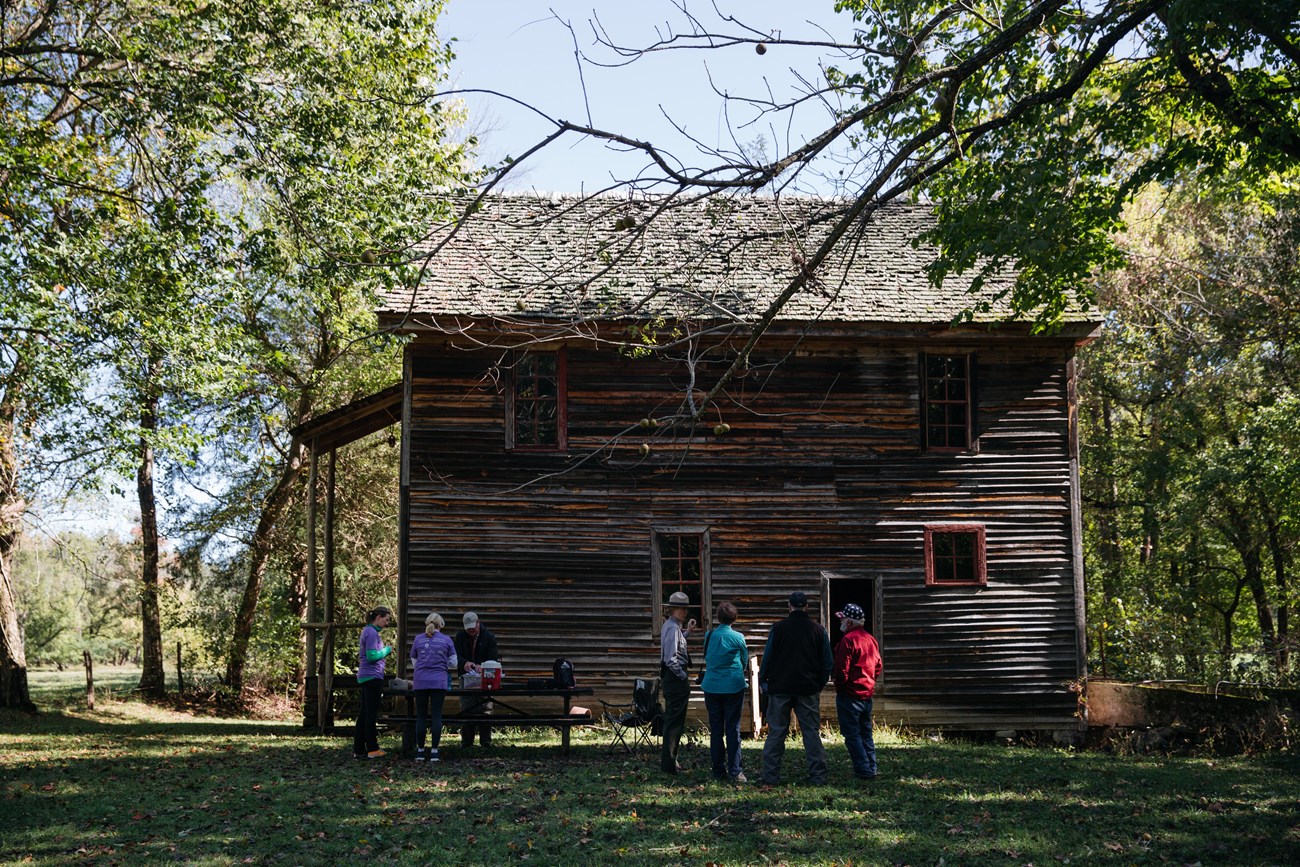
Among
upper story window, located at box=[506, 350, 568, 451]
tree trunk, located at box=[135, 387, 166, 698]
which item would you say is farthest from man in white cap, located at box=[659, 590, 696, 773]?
tree trunk, located at box=[135, 387, 166, 698]

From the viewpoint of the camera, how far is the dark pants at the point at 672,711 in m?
11.5

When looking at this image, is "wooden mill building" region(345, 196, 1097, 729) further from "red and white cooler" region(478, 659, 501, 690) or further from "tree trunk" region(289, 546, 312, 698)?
"tree trunk" region(289, 546, 312, 698)

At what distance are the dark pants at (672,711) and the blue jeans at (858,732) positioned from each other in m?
1.67

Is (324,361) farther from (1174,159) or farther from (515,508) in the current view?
(1174,159)

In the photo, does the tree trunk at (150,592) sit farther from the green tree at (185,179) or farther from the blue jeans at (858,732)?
the blue jeans at (858,732)

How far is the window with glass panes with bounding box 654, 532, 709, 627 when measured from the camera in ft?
57.6

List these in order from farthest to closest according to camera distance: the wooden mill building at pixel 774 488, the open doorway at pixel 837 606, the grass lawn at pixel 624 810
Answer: the open doorway at pixel 837 606, the wooden mill building at pixel 774 488, the grass lawn at pixel 624 810

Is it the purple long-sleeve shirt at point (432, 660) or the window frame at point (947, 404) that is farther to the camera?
the window frame at point (947, 404)

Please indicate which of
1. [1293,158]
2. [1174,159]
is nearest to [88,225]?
[1174,159]

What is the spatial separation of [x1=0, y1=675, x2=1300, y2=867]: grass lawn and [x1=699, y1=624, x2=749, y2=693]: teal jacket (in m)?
0.99

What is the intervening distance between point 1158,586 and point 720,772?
24.3 m

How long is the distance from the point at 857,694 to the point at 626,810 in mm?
3039

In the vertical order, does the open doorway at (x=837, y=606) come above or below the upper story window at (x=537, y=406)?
below

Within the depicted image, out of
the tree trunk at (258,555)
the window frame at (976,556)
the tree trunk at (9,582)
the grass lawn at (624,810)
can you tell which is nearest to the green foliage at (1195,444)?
the window frame at (976,556)
